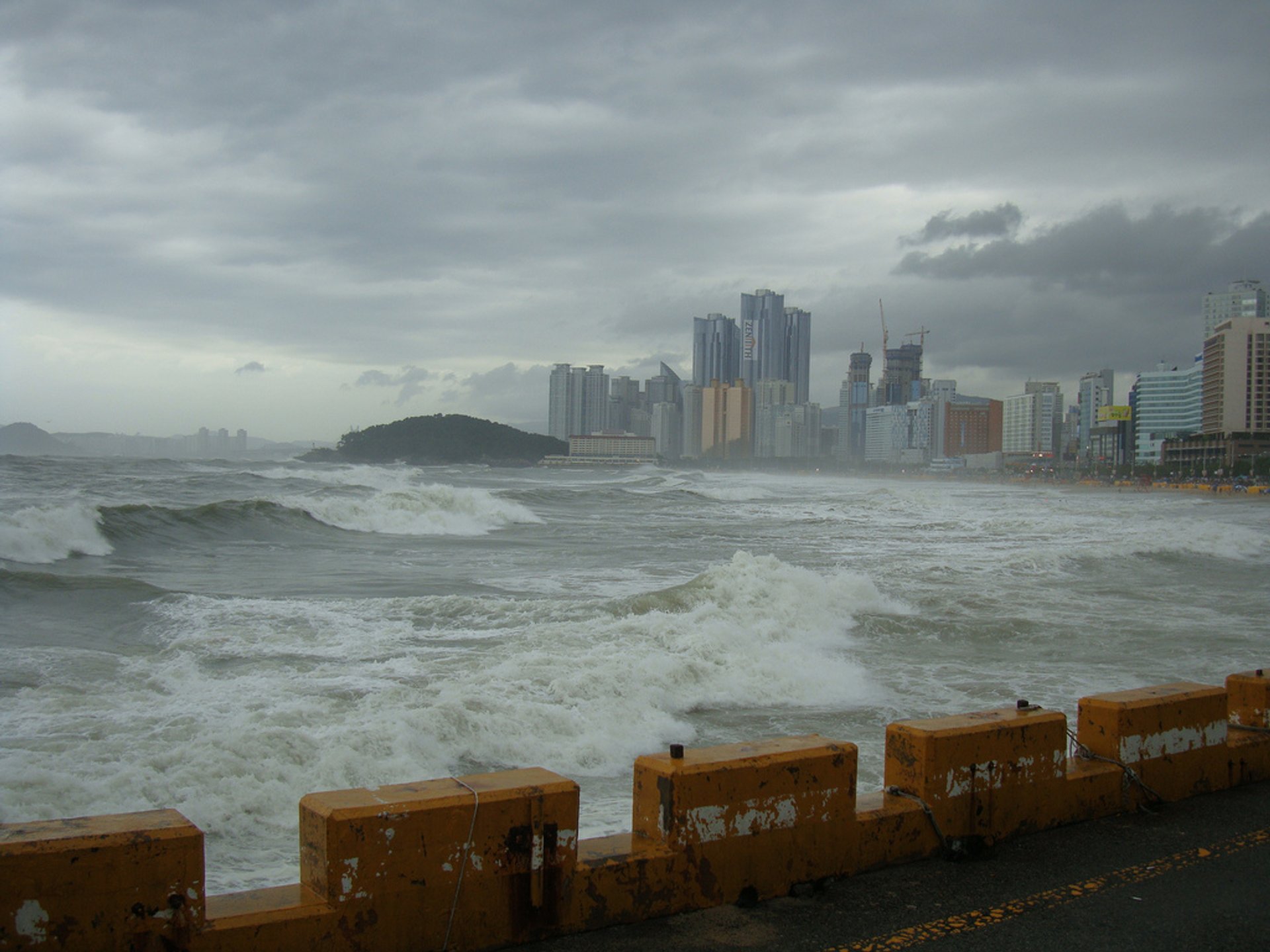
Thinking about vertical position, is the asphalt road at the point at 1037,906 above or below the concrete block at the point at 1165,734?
below

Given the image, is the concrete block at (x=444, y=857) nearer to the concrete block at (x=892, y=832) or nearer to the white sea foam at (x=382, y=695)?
the concrete block at (x=892, y=832)

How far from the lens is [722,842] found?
4270 millimetres

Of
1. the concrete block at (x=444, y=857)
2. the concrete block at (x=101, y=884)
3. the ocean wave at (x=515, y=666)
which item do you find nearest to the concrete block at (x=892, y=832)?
the concrete block at (x=444, y=857)

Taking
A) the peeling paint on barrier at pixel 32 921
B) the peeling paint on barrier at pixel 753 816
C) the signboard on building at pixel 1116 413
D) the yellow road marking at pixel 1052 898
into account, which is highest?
the signboard on building at pixel 1116 413

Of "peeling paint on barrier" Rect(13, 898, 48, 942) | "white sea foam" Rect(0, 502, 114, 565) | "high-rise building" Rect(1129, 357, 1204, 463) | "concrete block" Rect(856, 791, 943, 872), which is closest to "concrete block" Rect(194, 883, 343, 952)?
"peeling paint on barrier" Rect(13, 898, 48, 942)

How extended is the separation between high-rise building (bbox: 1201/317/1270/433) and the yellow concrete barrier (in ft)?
545

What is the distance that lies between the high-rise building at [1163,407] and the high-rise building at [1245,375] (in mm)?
16566

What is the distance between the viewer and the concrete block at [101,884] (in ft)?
10.0

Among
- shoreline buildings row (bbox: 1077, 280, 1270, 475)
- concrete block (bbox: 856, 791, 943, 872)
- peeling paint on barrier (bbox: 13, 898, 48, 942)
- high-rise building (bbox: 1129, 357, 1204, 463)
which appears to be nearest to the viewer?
peeling paint on barrier (bbox: 13, 898, 48, 942)

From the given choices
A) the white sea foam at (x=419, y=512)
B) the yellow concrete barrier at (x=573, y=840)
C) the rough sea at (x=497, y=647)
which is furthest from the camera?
the white sea foam at (x=419, y=512)

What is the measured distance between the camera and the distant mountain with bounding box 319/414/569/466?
15300cm

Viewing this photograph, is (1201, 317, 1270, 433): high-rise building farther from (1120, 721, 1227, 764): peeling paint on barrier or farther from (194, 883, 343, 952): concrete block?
(194, 883, 343, 952): concrete block

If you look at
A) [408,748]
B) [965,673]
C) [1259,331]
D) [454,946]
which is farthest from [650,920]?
[1259,331]

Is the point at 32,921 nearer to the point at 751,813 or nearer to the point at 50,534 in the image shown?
the point at 751,813
